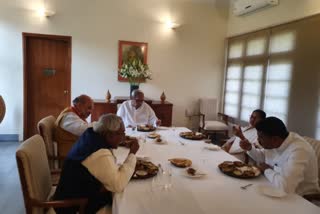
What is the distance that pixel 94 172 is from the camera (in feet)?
4.95

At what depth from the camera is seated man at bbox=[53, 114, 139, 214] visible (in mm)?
1509

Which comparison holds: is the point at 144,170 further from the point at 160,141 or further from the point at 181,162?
the point at 160,141

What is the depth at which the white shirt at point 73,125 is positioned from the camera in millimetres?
2588

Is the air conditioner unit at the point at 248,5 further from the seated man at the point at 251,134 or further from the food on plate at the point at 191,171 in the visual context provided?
the food on plate at the point at 191,171

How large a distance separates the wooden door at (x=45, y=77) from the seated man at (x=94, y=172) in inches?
151

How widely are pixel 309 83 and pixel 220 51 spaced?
2.48 meters

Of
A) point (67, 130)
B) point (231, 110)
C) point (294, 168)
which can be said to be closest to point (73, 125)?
point (67, 130)

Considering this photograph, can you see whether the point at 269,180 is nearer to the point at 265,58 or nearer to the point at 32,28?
the point at 265,58

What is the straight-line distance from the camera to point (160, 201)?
4.62ft

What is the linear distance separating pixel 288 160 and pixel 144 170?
0.96m

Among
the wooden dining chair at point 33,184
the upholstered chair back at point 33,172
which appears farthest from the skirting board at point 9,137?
the wooden dining chair at point 33,184

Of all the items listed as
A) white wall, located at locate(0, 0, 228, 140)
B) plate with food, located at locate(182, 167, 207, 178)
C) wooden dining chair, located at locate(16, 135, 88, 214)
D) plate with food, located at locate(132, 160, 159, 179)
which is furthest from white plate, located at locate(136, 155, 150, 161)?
white wall, located at locate(0, 0, 228, 140)

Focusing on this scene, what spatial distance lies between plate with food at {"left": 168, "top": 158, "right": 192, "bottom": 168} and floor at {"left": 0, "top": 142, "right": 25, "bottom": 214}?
168 centimetres

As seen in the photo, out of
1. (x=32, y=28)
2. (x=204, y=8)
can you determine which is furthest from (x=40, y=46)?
(x=204, y=8)
